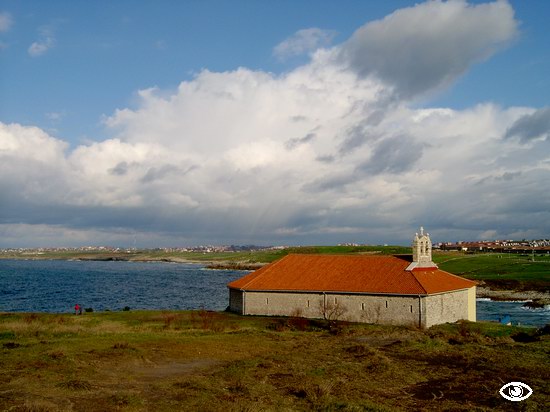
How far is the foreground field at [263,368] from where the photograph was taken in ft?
63.6

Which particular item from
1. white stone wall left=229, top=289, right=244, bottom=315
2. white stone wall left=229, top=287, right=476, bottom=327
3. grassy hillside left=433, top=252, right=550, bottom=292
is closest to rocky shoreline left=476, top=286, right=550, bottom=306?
grassy hillside left=433, top=252, right=550, bottom=292

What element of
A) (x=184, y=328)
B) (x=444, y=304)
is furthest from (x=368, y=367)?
(x=444, y=304)

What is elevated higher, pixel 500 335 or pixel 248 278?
pixel 248 278

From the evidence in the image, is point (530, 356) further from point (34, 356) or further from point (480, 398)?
point (34, 356)

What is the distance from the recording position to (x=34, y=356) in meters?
27.1

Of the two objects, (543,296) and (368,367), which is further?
(543,296)

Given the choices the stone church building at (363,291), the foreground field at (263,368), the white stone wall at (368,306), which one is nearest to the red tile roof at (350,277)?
the stone church building at (363,291)

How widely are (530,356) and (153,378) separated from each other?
65.5 ft

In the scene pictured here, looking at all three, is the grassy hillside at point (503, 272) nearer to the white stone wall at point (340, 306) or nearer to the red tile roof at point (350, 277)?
the red tile roof at point (350, 277)

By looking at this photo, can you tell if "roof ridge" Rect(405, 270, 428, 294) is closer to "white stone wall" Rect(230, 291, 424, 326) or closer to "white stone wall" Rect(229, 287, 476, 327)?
"white stone wall" Rect(229, 287, 476, 327)

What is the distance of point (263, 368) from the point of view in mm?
25594

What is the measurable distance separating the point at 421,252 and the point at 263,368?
2996 cm

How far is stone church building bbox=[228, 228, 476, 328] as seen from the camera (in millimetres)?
45719

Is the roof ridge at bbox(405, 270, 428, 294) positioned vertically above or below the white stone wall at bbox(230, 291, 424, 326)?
above
